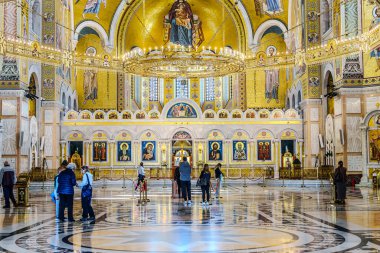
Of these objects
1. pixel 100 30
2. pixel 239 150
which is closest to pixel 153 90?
pixel 100 30

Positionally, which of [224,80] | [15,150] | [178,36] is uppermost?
[178,36]

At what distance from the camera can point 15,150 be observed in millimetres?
28141

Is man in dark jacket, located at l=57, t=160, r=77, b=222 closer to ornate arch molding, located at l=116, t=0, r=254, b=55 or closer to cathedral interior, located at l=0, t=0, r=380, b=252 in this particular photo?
cathedral interior, located at l=0, t=0, r=380, b=252

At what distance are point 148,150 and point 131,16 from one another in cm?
1355

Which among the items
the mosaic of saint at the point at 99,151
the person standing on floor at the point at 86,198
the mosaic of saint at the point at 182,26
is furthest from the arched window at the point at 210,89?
the person standing on floor at the point at 86,198

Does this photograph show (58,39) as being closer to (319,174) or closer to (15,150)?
(15,150)

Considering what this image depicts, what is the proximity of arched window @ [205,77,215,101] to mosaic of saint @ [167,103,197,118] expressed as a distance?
1087 centimetres

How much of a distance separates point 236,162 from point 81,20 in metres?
15.6

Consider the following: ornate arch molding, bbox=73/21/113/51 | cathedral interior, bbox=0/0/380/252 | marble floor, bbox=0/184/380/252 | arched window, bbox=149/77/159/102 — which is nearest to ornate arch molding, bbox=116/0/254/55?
cathedral interior, bbox=0/0/380/252

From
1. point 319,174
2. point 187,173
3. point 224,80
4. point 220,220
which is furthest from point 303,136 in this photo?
point 220,220

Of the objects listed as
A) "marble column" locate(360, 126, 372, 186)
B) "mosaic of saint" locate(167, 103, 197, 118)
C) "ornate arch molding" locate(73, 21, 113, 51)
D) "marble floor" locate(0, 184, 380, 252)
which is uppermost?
"ornate arch molding" locate(73, 21, 113, 51)

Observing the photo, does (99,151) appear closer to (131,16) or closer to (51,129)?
(51,129)

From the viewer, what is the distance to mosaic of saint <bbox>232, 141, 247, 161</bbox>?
122 ft

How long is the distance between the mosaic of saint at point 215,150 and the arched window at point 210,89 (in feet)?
38.0
